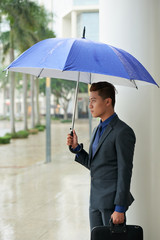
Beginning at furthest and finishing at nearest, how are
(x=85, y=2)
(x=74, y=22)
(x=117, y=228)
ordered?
(x=74, y=22), (x=85, y=2), (x=117, y=228)

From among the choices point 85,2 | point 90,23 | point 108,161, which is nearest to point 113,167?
point 108,161

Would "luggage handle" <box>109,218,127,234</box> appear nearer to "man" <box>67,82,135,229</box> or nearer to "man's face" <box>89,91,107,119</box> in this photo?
"man" <box>67,82,135,229</box>

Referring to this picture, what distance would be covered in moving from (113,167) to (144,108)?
88cm

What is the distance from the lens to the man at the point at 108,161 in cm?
264

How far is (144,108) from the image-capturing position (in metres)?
3.45

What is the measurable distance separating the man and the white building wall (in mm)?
615

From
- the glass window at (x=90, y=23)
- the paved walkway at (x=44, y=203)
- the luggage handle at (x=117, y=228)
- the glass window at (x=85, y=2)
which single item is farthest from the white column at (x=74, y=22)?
the luggage handle at (x=117, y=228)

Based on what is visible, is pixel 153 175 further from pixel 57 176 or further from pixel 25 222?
pixel 57 176

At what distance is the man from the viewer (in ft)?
8.68

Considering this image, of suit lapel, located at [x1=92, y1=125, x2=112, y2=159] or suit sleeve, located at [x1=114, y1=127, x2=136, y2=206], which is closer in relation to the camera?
suit sleeve, located at [x1=114, y1=127, x2=136, y2=206]

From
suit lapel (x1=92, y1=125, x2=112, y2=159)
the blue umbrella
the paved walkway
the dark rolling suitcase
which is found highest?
the blue umbrella

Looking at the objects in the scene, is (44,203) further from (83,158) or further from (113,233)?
(113,233)

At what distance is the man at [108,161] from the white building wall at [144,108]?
2.02 feet

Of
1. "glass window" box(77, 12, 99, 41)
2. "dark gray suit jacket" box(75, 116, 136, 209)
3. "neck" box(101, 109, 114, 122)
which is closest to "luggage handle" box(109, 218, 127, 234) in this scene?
"dark gray suit jacket" box(75, 116, 136, 209)
